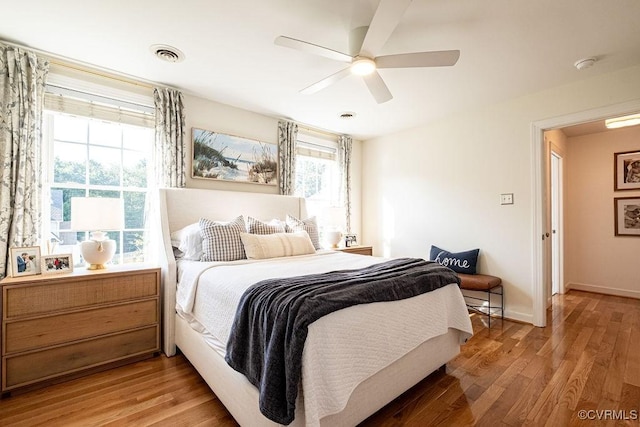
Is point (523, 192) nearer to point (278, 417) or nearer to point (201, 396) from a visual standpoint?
point (278, 417)

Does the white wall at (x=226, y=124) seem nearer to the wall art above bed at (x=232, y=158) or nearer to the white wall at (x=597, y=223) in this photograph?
the wall art above bed at (x=232, y=158)

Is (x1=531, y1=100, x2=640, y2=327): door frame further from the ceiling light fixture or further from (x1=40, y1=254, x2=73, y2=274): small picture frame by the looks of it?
(x1=40, y1=254, x2=73, y2=274): small picture frame

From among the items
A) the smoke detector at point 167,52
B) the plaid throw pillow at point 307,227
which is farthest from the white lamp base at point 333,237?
the smoke detector at point 167,52

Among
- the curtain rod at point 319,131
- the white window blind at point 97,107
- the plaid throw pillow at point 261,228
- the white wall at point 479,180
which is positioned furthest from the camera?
the curtain rod at point 319,131

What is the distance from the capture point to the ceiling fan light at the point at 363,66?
2081mm

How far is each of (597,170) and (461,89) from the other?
3149 millimetres

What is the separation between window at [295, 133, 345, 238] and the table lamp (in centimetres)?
245

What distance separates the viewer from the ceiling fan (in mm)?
1653

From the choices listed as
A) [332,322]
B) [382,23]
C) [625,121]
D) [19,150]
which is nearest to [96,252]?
[19,150]

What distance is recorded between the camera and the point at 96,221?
2.26 m

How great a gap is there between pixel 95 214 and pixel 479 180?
13.3ft

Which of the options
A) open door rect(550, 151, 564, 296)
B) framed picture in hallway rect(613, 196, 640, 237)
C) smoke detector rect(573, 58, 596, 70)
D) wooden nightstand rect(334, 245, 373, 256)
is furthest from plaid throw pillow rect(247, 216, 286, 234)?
framed picture in hallway rect(613, 196, 640, 237)

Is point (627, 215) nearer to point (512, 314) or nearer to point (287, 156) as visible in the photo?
point (512, 314)

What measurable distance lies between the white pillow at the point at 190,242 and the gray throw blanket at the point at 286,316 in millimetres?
1268
